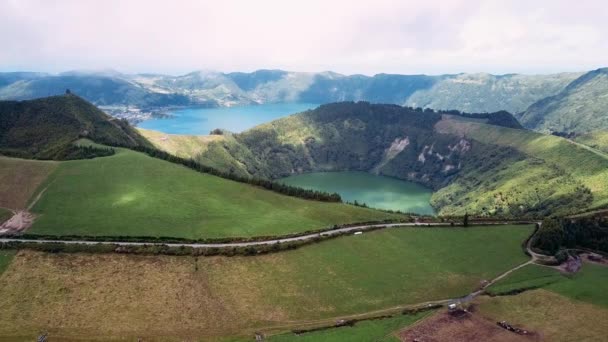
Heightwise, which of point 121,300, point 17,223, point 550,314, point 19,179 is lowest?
point 121,300

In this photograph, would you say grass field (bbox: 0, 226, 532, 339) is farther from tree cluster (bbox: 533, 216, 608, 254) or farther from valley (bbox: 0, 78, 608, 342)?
tree cluster (bbox: 533, 216, 608, 254)

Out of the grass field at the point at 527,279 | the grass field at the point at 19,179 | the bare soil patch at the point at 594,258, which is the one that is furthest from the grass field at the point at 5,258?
the bare soil patch at the point at 594,258

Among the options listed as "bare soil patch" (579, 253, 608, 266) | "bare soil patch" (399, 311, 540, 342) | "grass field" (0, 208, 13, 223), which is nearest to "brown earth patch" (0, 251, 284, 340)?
"bare soil patch" (399, 311, 540, 342)

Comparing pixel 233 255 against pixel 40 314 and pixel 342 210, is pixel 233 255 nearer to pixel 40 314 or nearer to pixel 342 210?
pixel 40 314

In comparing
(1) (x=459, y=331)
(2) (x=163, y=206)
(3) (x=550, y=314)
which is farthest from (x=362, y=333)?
(2) (x=163, y=206)

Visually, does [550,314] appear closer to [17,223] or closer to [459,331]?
[459,331]

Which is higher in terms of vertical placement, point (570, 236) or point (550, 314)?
point (570, 236)
